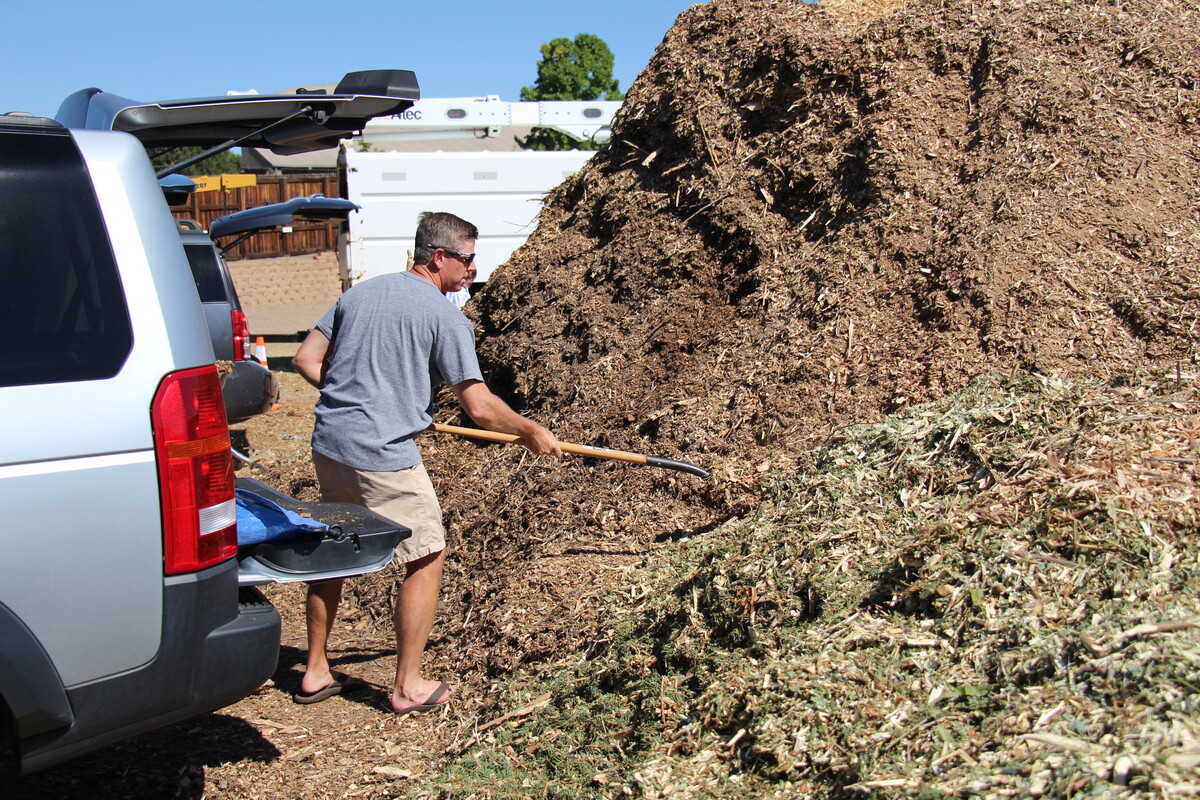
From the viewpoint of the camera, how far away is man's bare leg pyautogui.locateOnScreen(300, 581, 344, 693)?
4082 mm

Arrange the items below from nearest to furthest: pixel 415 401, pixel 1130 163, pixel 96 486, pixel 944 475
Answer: pixel 96 486, pixel 944 475, pixel 415 401, pixel 1130 163

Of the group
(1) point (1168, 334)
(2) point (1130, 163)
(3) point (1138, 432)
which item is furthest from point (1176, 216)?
(3) point (1138, 432)

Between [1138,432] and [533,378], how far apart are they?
141 inches

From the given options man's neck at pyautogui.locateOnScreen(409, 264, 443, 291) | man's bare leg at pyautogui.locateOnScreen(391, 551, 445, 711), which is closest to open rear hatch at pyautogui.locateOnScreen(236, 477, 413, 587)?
man's bare leg at pyautogui.locateOnScreen(391, 551, 445, 711)

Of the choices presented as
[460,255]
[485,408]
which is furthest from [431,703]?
[460,255]

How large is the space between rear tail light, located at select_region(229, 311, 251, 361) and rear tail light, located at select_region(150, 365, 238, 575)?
5.90 meters

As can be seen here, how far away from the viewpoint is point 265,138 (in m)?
4.60

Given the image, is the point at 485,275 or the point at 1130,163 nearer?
the point at 1130,163

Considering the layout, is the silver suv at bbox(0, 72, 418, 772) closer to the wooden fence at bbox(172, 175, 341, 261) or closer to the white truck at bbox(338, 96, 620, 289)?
the white truck at bbox(338, 96, 620, 289)

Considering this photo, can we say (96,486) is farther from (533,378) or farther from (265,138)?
(533,378)

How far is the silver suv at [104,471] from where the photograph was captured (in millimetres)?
2434

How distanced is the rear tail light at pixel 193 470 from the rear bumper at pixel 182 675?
0.07m

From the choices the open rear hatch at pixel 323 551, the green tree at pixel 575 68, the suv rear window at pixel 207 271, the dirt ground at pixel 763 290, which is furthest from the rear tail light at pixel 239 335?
the green tree at pixel 575 68

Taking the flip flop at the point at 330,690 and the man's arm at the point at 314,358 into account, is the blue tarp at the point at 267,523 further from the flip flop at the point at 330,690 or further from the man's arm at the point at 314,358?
the flip flop at the point at 330,690
